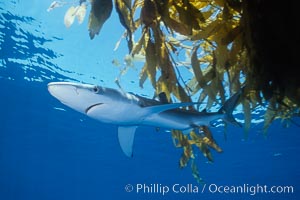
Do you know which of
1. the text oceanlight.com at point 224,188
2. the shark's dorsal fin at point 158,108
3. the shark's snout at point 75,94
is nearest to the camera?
the shark's snout at point 75,94

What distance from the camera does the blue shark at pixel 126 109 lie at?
2332mm

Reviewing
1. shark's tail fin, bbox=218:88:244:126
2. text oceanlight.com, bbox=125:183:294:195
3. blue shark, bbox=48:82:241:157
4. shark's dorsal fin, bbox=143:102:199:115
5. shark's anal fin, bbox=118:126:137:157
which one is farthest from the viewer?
text oceanlight.com, bbox=125:183:294:195

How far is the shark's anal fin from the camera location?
122 inches

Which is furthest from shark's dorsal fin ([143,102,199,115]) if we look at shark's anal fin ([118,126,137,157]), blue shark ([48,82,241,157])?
shark's anal fin ([118,126,137,157])

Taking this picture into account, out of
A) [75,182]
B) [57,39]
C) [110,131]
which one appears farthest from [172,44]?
[75,182]

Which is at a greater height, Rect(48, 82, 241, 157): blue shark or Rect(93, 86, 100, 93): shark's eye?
A: Rect(93, 86, 100, 93): shark's eye

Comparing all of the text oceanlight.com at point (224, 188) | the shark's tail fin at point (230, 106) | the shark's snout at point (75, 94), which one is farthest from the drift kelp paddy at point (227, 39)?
the text oceanlight.com at point (224, 188)

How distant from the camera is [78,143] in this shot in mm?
35344

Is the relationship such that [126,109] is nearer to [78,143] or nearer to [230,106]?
[230,106]

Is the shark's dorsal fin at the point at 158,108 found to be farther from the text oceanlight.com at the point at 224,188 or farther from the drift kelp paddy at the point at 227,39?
the text oceanlight.com at the point at 224,188

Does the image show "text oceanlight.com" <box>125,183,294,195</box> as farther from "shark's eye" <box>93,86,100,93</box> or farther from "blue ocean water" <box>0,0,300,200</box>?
"shark's eye" <box>93,86,100,93</box>

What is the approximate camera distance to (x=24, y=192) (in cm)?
7600

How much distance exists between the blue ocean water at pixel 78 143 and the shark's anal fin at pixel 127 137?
96.1 inches

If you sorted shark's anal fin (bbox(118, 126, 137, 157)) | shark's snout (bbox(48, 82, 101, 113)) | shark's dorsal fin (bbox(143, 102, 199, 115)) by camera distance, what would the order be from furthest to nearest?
shark's anal fin (bbox(118, 126, 137, 157)) → shark's dorsal fin (bbox(143, 102, 199, 115)) → shark's snout (bbox(48, 82, 101, 113))
